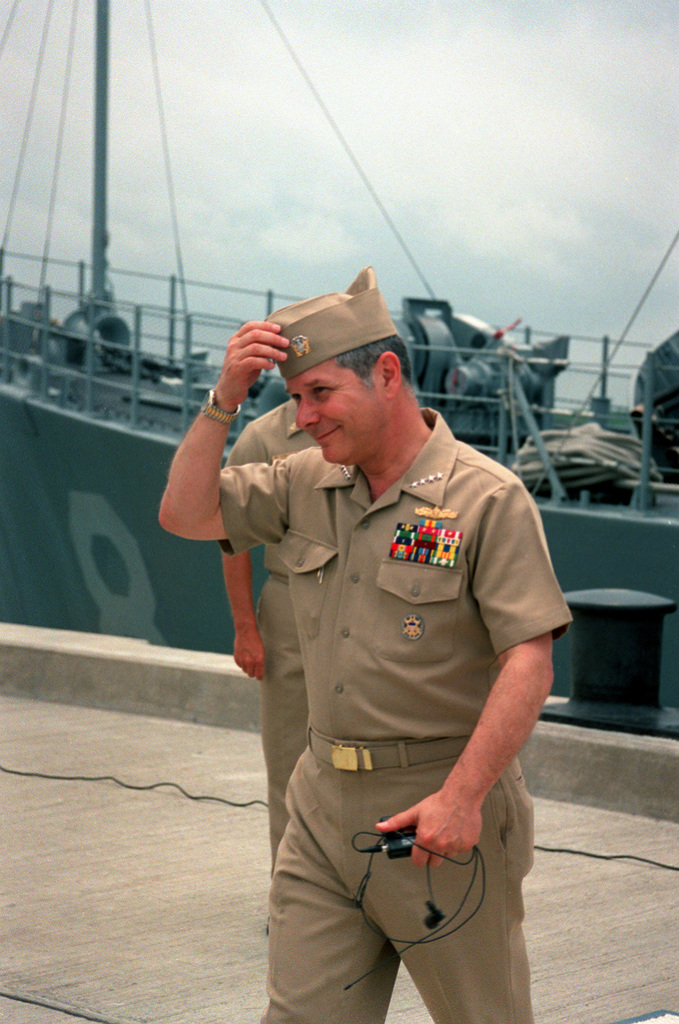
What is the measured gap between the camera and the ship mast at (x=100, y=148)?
1614 cm

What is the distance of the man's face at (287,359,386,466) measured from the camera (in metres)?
2.11

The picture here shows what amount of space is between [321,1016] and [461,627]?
0.64 m

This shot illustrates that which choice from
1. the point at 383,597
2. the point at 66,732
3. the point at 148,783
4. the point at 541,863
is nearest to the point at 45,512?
the point at 66,732

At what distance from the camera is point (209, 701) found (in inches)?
247

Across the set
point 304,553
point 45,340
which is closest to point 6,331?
point 45,340

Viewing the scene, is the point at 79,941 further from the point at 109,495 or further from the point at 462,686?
the point at 109,495

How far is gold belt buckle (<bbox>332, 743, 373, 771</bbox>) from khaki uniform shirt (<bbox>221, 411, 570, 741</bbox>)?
24mm

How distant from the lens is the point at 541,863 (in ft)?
14.5

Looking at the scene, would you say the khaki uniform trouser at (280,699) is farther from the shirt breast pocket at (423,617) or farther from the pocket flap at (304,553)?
the shirt breast pocket at (423,617)

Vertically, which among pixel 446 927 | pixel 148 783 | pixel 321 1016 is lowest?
pixel 148 783

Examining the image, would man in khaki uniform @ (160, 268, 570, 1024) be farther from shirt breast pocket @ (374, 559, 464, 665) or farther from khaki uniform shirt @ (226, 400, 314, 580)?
khaki uniform shirt @ (226, 400, 314, 580)

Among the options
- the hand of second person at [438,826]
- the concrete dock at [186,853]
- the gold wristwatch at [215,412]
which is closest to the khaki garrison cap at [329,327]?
the gold wristwatch at [215,412]

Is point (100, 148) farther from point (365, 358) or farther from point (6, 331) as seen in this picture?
point (365, 358)

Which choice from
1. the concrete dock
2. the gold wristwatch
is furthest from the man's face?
the concrete dock
